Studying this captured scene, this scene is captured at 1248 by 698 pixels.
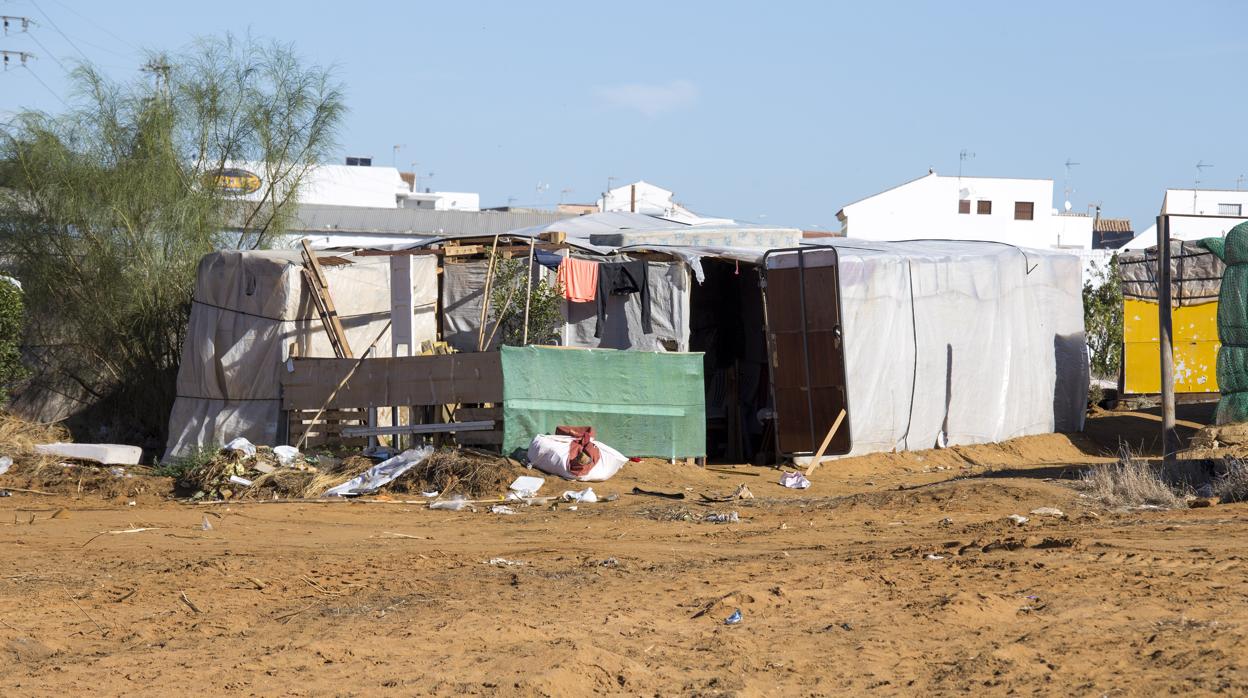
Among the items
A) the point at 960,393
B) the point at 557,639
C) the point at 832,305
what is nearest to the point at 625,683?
the point at 557,639

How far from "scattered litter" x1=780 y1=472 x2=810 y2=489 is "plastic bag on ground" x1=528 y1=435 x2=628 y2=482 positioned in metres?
1.94

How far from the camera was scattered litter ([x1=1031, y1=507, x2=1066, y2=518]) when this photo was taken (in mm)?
10957

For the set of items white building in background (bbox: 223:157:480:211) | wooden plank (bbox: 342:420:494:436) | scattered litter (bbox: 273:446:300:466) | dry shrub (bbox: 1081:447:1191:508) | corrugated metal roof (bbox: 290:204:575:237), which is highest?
white building in background (bbox: 223:157:480:211)

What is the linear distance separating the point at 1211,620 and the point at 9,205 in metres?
16.7

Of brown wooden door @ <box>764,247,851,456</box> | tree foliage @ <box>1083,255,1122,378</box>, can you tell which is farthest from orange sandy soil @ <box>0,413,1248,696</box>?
tree foliage @ <box>1083,255,1122,378</box>

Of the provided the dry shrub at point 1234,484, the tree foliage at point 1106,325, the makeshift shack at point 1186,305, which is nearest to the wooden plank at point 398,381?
the dry shrub at point 1234,484

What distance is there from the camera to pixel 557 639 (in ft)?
22.4

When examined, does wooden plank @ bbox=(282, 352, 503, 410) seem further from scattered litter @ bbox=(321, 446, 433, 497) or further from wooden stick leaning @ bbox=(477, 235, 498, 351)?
wooden stick leaning @ bbox=(477, 235, 498, 351)

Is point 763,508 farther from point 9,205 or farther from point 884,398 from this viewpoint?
point 9,205

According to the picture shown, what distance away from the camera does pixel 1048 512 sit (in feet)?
36.3

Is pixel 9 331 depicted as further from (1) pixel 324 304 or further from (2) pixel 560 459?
(2) pixel 560 459

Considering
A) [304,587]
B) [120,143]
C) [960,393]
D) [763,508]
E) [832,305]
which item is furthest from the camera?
[120,143]

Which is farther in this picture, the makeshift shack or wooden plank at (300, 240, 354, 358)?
the makeshift shack

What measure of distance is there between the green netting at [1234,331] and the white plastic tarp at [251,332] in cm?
986
